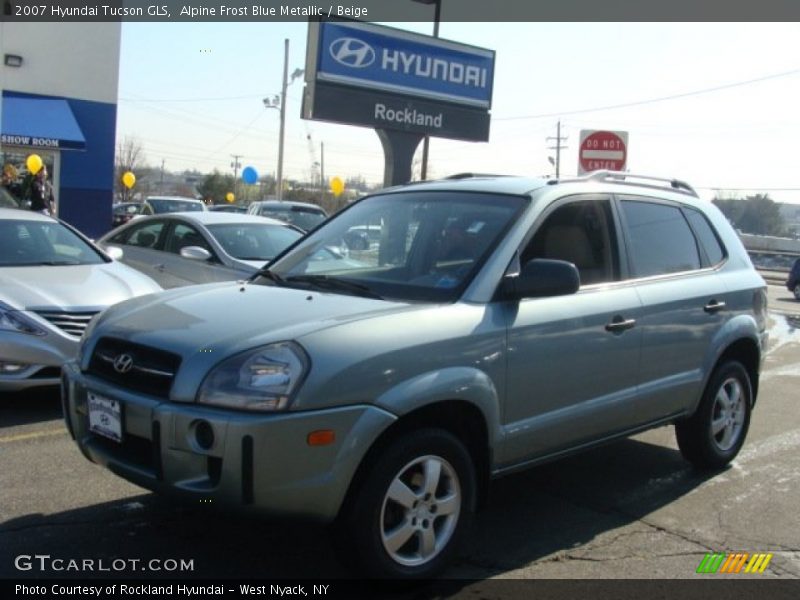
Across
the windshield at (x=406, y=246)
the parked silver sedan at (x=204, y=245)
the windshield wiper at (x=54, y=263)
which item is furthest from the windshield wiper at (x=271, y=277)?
the parked silver sedan at (x=204, y=245)

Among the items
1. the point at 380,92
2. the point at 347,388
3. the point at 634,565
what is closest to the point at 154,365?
the point at 347,388

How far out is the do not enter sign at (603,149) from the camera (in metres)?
13.4

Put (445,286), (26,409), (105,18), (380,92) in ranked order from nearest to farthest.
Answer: (445,286) → (26,409) → (380,92) → (105,18)

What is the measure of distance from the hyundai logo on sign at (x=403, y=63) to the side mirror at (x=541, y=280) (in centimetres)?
1249

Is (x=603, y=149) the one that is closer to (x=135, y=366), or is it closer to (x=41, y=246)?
(x=41, y=246)

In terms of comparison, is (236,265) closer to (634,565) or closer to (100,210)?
(634,565)

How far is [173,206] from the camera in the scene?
22.8 m

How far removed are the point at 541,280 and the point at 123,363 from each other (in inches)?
75.4

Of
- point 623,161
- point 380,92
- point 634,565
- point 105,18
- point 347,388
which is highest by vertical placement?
point 105,18

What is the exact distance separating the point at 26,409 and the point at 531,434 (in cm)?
415

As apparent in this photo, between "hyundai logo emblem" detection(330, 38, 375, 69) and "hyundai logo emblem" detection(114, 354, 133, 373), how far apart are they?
13.0 meters

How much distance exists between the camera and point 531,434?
4027mm

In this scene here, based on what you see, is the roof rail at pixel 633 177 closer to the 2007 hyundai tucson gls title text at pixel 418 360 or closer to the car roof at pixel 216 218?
the 2007 hyundai tucson gls title text at pixel 418 360

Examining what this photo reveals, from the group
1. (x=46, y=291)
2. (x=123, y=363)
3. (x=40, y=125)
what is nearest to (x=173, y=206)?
(x=40, y=125)
